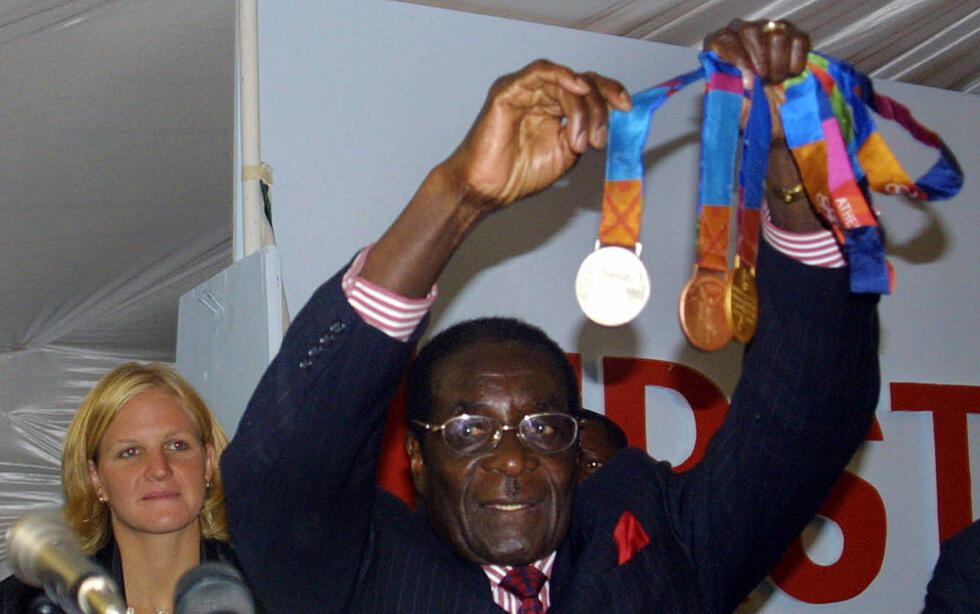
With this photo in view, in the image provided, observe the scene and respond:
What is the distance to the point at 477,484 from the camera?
1650 mm

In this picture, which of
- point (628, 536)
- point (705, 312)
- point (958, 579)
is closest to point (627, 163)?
point (705, 312)

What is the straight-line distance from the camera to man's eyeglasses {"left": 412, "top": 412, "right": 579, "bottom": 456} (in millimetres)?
1669

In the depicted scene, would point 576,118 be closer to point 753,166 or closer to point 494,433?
point 753,166

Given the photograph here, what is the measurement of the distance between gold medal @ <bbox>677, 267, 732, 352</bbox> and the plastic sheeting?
4.05 m

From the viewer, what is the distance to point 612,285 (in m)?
1.40

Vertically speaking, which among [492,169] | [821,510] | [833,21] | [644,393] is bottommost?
[821,510]

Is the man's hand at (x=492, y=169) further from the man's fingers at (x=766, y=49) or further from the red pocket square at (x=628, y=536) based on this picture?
the red pocket square at (x=628, y=536)

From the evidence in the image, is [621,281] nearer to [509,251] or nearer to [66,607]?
[66,607]

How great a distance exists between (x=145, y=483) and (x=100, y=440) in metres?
0.16

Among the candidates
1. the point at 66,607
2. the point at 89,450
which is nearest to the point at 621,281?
the point at 66,607

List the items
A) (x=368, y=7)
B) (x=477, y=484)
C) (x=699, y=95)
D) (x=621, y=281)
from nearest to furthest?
(x=621, y=281) < (x=477, y=484) < (x=368, y=7) < (x=699, y=95)

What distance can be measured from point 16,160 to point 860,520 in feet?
9.82

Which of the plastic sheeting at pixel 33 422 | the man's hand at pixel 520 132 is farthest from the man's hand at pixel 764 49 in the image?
the plastic sheeting at pixel 33 422

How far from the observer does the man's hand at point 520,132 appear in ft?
4.33
